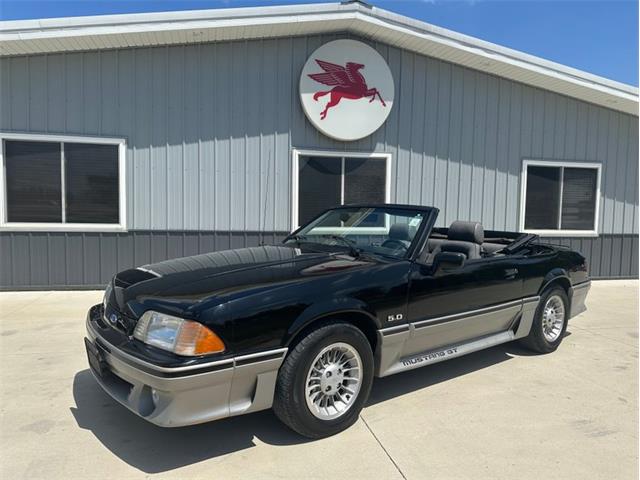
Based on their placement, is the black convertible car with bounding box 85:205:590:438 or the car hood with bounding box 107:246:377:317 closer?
the black convertible car with bounding box 85:205:590:438

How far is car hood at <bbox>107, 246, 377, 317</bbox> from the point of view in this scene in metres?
2.79

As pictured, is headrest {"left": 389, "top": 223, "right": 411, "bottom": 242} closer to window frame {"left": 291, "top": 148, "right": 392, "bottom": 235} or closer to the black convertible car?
the black convertible car

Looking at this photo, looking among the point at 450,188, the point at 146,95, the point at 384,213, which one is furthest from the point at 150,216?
the point at 450,188

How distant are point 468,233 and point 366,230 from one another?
1079mm

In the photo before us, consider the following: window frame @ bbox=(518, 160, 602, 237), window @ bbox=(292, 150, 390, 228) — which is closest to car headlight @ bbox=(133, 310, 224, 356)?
window @ bbox=(292, 150, 390, 228)

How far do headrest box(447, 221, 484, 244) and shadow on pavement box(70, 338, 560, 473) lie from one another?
1.57 metres

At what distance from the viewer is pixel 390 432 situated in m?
3.14

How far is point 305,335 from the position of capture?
292 centimetres

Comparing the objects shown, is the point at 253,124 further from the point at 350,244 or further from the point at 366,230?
the point at 350,244

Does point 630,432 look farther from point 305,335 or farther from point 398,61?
point 398,61

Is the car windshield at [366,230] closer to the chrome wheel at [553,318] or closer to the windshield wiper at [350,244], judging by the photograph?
the windshield wiper at [350,244]

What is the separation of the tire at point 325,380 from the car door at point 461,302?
0.53 meters

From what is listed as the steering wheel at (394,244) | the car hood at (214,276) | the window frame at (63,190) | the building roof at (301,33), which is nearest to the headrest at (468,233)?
the steering wheel at (394,244)

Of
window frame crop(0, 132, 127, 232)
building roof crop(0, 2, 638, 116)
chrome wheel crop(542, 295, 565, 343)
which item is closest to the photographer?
chrome wheel crop(542, 295, 565, 343)
